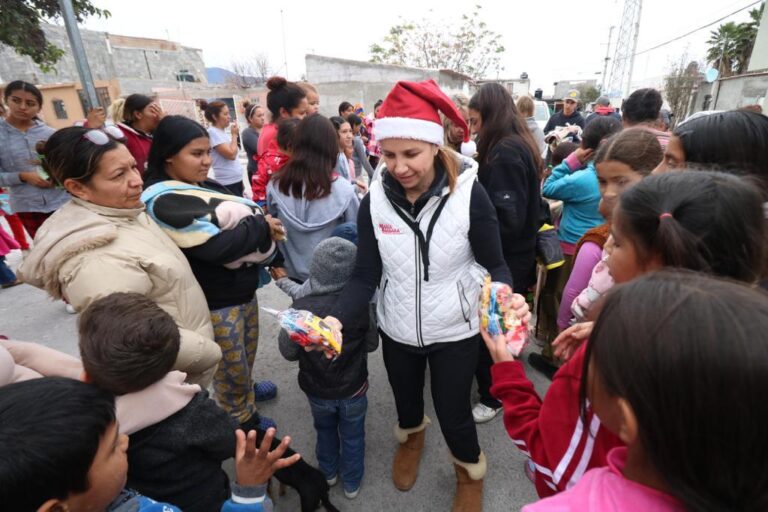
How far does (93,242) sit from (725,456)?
6.29ft

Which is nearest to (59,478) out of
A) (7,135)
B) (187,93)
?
(7,135)

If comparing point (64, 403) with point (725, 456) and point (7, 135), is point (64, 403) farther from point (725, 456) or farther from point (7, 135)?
point (7, 135)

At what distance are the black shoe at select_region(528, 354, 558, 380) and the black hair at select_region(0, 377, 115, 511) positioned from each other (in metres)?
2.92

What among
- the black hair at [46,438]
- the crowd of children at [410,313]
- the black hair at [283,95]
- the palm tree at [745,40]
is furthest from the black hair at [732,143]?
the palm tree at [745,40]

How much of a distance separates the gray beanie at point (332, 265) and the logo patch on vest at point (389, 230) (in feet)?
0.80

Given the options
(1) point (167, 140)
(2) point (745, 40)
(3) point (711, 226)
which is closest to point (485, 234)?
(3) point (711, 226)

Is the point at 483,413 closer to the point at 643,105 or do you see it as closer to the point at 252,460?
the point at 252,460

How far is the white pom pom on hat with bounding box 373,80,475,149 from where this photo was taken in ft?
5.55

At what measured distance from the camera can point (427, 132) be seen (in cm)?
170

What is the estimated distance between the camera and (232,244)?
196 cm

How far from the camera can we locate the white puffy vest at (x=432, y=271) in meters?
1.73

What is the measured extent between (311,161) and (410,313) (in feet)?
4.04

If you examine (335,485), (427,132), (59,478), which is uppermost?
(427,132)

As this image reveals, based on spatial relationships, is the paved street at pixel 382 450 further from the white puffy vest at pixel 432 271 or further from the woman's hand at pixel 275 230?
the woman's hand at pixel 275 230
